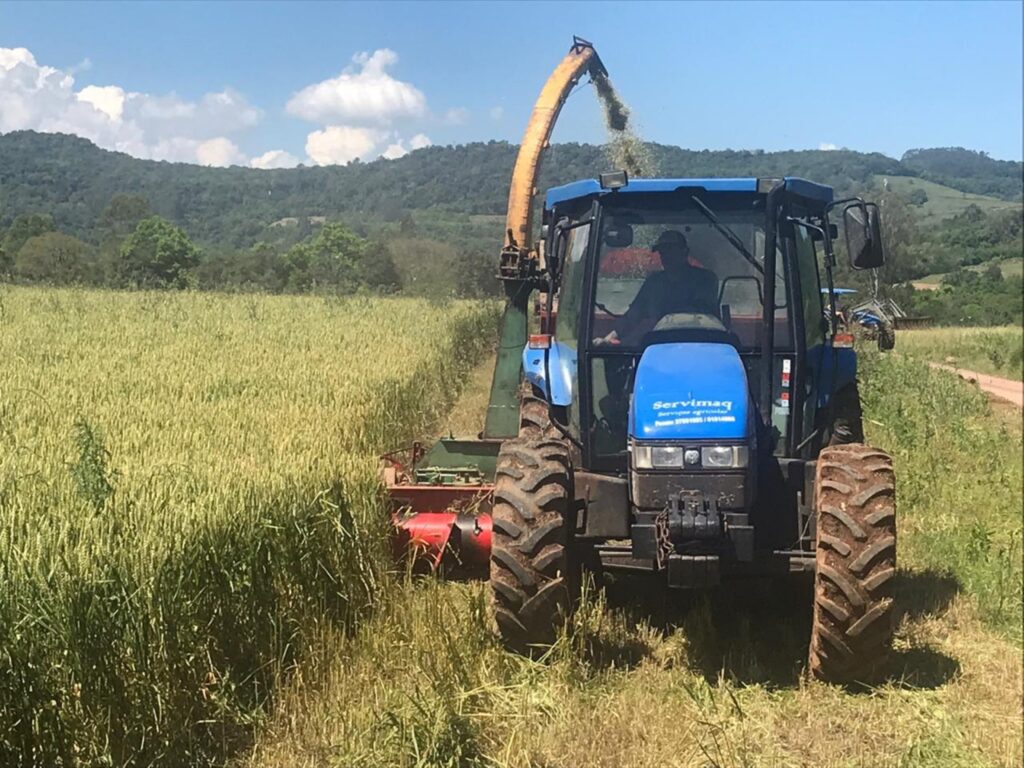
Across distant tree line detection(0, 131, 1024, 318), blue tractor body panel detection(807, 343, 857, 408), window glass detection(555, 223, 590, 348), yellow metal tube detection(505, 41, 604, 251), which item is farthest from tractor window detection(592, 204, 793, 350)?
yellow metal tube detection(505, 41, 604, 251)

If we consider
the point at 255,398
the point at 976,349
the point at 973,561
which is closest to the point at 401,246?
the point at 976,349

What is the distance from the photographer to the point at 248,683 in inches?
159

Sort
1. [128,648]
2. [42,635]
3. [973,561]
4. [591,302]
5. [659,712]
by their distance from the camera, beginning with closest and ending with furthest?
1. [42,635]
2. [128,648]
3. [659,712]
4. [591,302]
5. [973,561]

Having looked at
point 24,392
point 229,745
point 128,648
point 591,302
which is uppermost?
point 591,302

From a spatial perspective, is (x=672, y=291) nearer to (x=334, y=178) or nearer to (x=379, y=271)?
(x=379, y=271)

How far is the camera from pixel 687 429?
4.28 meters

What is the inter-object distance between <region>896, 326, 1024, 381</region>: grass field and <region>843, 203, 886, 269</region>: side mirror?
48.0ft

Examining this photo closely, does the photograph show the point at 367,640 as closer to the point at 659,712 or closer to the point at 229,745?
the point at 229,745

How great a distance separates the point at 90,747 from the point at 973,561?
4960 millimetres

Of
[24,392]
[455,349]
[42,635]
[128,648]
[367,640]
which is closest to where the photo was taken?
[42,635]

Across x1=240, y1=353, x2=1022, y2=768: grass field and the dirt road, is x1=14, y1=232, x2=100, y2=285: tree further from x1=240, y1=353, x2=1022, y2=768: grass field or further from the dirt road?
the dirt road

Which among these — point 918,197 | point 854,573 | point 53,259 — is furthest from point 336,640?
point 918,197

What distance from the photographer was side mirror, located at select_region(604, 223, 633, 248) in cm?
494

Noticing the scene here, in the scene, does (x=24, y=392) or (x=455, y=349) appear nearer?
(x=24, y=392)
